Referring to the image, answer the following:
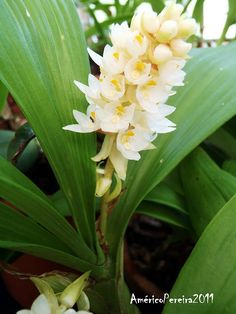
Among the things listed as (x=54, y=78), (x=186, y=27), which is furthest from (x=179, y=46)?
(x=54, y=78)

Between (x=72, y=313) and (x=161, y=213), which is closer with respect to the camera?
(x=72, y=313)

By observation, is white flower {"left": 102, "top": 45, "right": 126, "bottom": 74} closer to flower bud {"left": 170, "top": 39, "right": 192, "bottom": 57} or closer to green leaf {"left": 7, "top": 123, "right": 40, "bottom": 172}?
flower bud {"left": 170, "top": 39, "right": 192, "bottom": 57}

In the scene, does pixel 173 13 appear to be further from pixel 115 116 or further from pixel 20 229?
pixel 20 229

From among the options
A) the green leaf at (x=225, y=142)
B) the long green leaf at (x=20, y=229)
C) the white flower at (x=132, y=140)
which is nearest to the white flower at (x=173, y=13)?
the white flower at (x=132, y=140)

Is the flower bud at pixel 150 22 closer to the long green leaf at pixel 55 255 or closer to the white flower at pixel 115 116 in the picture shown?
the white flower at pixel 115 116

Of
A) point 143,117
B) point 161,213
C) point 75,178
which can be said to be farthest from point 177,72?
point 161,213

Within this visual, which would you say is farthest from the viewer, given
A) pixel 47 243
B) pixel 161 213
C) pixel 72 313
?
pixel 161 213

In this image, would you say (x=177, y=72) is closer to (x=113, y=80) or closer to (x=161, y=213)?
(x=113, y=80)
